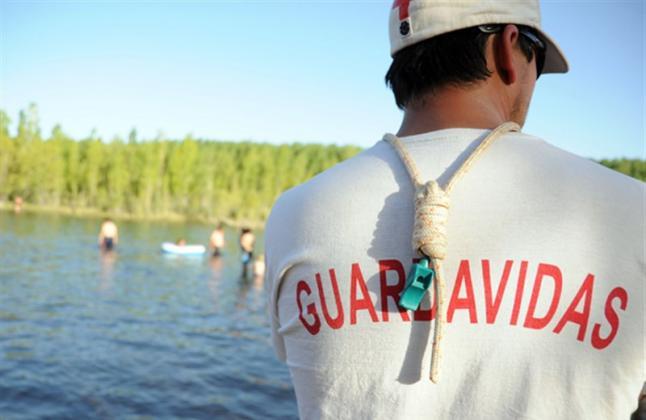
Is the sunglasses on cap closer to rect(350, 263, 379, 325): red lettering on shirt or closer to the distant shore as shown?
rect(350, 263, 379, 325): red lettering on shirt

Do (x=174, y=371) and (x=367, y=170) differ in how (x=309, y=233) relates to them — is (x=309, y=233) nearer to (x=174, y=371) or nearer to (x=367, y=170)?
(x=367, y=170)

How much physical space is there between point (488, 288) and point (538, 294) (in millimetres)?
76

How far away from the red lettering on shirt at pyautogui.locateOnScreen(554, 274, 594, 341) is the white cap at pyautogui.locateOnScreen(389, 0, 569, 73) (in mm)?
463

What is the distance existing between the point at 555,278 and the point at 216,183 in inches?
2989

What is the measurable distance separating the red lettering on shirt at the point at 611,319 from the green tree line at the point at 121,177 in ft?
206

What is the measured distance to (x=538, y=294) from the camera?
38.9 inches

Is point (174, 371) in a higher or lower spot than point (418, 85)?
lower

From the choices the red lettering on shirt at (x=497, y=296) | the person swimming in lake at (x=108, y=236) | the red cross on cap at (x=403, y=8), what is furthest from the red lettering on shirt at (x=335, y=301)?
the person swimming in lake at (x=108, y=236)

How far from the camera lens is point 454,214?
3.37ft

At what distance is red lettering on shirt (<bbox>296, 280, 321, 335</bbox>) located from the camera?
1.13 meters

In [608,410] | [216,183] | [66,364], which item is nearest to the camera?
[608,410]

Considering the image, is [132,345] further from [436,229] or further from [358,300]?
[436,229]

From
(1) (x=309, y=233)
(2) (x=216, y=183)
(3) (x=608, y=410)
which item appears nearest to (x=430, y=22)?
(1) (x=309, y=233)

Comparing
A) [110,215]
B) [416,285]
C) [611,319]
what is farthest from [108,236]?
[110,215]
